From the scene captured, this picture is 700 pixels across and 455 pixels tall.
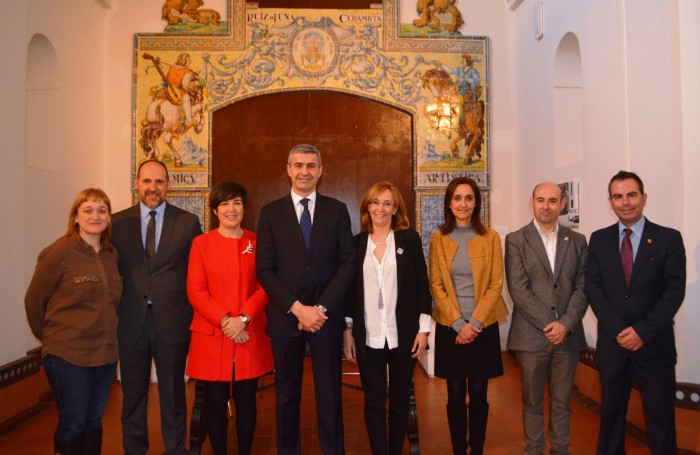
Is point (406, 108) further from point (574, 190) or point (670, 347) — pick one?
point (670, 347)

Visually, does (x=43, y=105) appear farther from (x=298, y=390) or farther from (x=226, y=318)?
(x=298, y=390)

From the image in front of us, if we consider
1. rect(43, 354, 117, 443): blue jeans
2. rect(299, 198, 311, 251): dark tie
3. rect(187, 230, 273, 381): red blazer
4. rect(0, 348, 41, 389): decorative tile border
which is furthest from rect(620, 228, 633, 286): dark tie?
rect(0, 348, 41, 389): decorative tile border

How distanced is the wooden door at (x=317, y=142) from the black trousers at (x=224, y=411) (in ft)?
11.5

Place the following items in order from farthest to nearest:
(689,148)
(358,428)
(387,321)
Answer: (358,428) < (689,148) < (387,321)

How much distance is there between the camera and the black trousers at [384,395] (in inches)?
111

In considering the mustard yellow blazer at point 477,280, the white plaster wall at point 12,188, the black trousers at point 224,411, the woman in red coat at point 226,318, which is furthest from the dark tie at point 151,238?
the white plaster wall at point 12,188

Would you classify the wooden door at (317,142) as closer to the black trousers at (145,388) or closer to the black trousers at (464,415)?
the black trousers at (145,388)

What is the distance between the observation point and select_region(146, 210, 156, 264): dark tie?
9.85 feet

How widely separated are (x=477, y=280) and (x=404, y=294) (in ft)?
1.46

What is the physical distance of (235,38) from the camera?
620 centimetres

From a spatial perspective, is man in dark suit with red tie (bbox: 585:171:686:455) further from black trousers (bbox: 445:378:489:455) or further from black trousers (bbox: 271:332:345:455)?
black trousers (bbox: 271:332:345:455)

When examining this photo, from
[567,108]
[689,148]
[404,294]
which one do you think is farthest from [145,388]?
[567,108]

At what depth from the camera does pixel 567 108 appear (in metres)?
5.34

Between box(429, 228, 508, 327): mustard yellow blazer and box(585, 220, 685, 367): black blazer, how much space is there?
0.54 m
